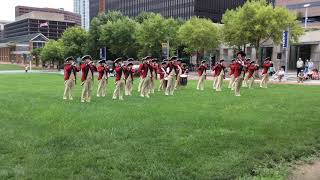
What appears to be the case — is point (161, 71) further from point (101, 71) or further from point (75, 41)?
point (75, 41)

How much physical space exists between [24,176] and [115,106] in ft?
30.6

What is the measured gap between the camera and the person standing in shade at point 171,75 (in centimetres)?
2316

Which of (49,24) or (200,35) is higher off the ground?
(49,24)

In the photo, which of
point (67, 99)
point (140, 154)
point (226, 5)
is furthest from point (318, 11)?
point (140, 154)

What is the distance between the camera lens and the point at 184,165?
8.47 meters

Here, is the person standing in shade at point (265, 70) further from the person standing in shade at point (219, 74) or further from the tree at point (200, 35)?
the tree at point (200, 35)

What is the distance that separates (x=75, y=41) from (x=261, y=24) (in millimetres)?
A: 48402

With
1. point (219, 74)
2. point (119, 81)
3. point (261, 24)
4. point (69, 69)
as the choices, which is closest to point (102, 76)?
point (119, 81)

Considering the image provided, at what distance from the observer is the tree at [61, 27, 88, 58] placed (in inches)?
3287

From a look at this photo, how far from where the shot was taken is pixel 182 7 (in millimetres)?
118812

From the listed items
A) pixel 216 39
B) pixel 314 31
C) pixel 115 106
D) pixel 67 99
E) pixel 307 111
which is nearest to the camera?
pixel 307 111

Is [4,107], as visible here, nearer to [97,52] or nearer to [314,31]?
[314,31]

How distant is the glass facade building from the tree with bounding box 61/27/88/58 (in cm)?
3758

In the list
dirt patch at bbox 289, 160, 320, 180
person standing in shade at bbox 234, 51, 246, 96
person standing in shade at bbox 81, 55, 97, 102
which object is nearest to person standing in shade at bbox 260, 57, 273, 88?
person standing in shade at bbox 234, 51, 246, 96
